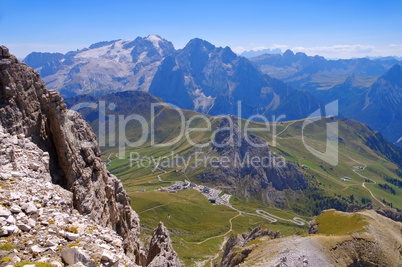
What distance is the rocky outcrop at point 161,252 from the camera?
62781 mm

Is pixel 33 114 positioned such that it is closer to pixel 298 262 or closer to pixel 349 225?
pixel 298 262

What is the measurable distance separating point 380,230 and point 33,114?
104 m

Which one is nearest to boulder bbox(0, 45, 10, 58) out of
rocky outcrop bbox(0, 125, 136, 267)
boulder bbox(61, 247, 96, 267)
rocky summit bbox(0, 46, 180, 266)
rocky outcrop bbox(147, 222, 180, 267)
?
rocky summit bbox(0, 46, 180, 266)

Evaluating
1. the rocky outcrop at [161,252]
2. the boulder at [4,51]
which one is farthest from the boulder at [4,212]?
the rocky outcrop at [161,252]

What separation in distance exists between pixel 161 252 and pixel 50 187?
4772 centimetres

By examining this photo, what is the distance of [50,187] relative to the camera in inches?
1013

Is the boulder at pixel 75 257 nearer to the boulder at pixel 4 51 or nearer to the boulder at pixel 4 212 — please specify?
the boulder at pixel 4 212

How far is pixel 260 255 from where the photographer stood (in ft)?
276

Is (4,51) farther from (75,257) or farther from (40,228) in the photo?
(75,257)

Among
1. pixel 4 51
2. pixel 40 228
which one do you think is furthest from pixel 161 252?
pixel 40 228

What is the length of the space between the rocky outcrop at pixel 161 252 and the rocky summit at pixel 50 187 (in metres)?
4.67

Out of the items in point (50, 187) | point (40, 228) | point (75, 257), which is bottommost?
point (75, 257)

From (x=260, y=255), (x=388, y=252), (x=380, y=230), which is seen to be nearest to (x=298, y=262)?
(x=260, y=255)

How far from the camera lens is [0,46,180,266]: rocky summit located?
60.4ft
